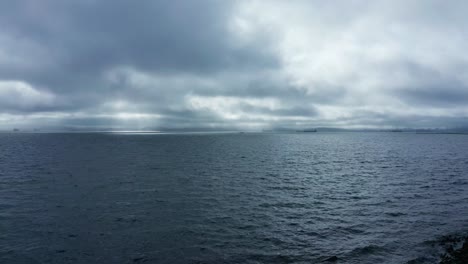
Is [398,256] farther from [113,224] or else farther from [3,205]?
[3,205]

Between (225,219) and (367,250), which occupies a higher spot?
(225,219)

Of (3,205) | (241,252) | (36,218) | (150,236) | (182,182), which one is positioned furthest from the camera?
(182,182)

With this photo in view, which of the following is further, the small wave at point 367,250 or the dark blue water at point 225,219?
the dark blue water at point 225,219

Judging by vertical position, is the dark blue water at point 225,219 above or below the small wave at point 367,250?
above

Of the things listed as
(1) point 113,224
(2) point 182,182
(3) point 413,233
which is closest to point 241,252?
(1) point 113,224

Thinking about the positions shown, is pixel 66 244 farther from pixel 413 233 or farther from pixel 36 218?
pixel 413 233

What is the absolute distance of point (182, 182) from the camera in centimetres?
5281

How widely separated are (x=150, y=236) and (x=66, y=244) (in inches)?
295

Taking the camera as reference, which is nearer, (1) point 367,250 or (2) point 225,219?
(1) point 367,250

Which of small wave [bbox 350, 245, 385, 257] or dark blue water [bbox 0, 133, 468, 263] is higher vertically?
dark blue water [bbox 0, 133, 468, 263]

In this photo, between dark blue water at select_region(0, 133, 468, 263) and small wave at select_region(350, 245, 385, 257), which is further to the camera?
dark blue water at select_region(0, 133, 468, 263)

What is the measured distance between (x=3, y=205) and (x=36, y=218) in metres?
8.89

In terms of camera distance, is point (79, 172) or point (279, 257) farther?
point (79, 172)

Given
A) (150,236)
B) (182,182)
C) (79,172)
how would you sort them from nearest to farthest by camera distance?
(150,236), (182,182), (79,172)
